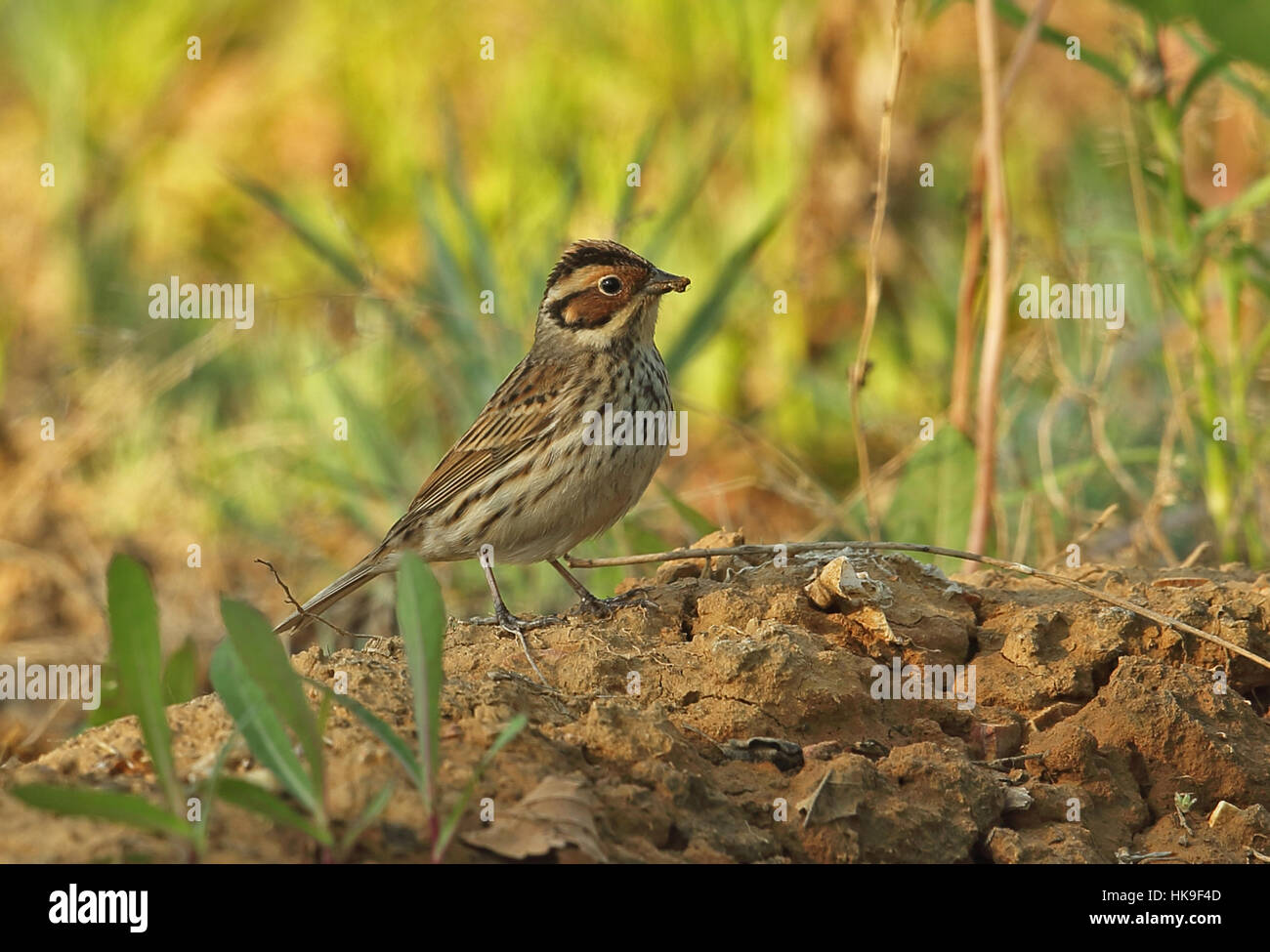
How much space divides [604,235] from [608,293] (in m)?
2.58

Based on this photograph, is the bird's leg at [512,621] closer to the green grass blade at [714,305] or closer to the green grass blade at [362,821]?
the green grass blade at [362,821]

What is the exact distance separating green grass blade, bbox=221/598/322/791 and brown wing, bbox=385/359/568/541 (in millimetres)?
2501

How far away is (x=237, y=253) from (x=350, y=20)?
2190 mm

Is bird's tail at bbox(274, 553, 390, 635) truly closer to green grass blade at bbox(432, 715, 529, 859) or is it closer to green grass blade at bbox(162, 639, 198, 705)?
green grass blade at bbox(162, 639, 198, 705)

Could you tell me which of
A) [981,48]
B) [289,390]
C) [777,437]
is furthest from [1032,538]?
[289,390]

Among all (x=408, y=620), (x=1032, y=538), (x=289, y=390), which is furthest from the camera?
(x=289, y=390)

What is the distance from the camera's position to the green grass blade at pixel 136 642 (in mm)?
2830

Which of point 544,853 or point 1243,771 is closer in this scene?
point 544,853

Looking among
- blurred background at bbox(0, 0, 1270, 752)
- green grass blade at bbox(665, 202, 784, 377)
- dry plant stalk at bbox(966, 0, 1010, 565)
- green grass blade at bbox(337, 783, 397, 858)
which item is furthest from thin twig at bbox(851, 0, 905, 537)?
green grass blade at bbox(337, 783, 397, 858)

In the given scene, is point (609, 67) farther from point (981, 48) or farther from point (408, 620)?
point (408, 620)

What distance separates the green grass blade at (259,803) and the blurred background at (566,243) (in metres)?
2.83

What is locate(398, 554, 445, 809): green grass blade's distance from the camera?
2752 mm

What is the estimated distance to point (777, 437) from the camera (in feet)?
29.0

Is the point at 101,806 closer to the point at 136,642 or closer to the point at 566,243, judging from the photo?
the point at 136,642
